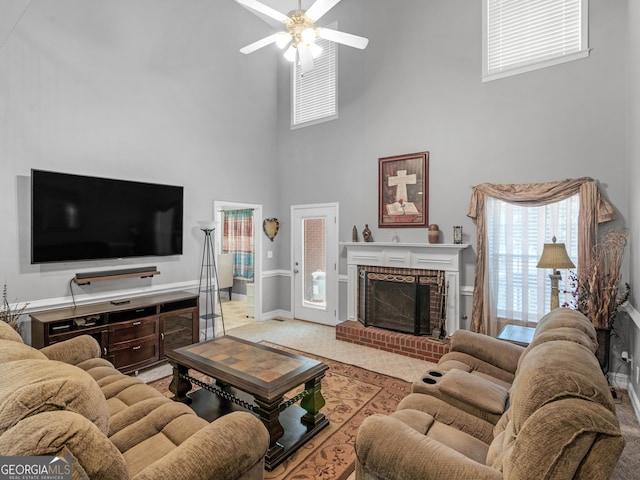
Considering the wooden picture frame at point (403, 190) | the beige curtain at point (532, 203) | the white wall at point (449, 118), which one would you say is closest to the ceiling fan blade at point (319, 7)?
the white wall at point (449, 118)

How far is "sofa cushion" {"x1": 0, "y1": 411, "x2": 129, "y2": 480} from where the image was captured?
0.91 m

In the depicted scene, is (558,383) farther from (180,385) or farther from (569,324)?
(180,385)

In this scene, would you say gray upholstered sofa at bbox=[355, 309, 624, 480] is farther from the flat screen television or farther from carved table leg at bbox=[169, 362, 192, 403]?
the flat screen television

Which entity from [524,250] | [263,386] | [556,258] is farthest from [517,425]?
[524,250]

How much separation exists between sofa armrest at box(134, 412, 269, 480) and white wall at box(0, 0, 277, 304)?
318cm

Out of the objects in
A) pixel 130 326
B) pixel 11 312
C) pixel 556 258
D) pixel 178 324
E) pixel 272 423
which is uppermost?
pixel 556 258

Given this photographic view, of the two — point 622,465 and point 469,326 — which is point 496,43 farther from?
point 622,465

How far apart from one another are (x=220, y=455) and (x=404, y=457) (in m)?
0.78

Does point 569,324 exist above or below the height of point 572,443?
above

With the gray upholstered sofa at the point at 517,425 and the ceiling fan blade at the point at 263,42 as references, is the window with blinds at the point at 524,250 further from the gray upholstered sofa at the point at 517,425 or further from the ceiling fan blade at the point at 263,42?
the ceiling fan blade at the point at 263,42

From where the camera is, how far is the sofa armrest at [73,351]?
8.09 feet

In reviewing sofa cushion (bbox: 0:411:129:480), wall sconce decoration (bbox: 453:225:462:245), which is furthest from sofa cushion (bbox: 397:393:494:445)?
wall sconce decoration (bbox: 453:225:462:245)

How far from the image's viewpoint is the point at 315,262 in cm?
584

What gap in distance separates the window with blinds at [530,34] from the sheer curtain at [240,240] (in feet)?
17.8
